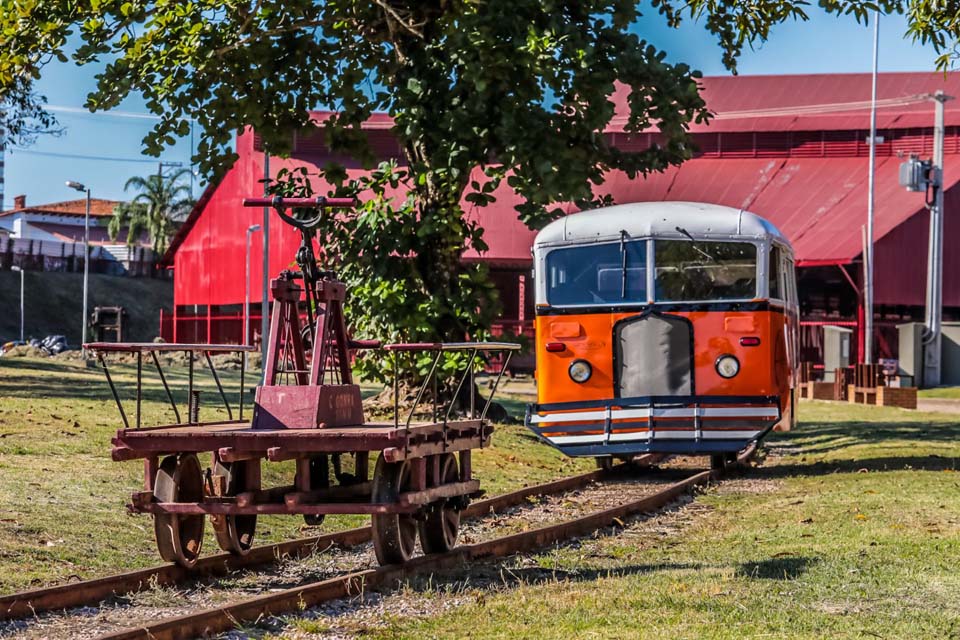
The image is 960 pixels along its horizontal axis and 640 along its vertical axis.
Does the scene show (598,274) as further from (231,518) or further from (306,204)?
(231,518)

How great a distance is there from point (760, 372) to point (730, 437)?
87 centimetres

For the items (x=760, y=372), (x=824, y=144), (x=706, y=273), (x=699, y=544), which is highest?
(x=824, y=144)

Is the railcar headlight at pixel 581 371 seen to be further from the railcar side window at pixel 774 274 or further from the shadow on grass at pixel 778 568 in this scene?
the shadow on grass at pixel 778 568

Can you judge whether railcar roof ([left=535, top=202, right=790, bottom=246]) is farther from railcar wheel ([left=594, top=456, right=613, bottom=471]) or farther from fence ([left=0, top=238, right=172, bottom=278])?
fence ([left=0, top=238, right=172, bottom=278])

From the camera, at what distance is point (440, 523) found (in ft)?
34.5

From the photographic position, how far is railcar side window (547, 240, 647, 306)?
1706cm

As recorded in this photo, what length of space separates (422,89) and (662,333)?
5.64 metres

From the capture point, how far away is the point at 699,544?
11.6m

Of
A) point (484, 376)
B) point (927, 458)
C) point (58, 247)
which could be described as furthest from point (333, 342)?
point (58, 247)

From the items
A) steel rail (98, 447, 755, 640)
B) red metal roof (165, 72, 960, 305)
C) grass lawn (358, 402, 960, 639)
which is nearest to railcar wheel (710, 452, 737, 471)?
grass lawn (358, 402, 960, 639)

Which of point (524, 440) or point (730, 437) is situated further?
point (524, 440)

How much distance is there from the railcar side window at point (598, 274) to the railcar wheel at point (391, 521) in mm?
7463

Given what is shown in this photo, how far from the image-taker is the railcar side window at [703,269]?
16891 mm

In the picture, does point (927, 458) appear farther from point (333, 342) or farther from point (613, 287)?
point (333, 342)
